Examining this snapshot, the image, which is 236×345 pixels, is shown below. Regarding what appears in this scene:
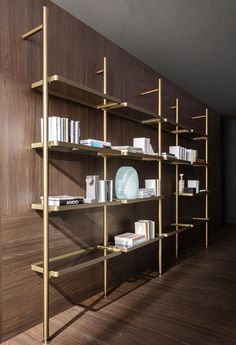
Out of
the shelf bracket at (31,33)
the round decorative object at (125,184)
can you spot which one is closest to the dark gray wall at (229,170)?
the round decorative object at (125,184)

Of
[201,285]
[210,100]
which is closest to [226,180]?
[210,100]

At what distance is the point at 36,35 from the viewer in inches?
86.2

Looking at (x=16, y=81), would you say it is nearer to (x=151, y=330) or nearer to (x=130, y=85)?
(x=130, y=85)

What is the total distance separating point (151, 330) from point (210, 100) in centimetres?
472

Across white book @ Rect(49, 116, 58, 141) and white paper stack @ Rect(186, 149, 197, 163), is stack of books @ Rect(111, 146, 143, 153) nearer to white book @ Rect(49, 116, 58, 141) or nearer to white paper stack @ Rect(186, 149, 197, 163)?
white book @ Rect(49, 116, 58, 141)

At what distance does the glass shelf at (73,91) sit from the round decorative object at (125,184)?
66 cm

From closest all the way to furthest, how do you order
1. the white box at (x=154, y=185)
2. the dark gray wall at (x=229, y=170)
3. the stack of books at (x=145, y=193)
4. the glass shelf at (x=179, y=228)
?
the stack of books at (x=145, y=193), the white box at (x=154, y=185), the glass shelf at (x=179, y=228), the dark gray wall at (x=229, y=170)

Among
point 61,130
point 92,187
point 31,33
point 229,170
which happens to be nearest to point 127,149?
point 92,187

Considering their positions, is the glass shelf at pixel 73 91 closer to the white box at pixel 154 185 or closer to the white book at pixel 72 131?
the white book at pixel 72 131

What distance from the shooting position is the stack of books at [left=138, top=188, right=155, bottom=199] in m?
2.94

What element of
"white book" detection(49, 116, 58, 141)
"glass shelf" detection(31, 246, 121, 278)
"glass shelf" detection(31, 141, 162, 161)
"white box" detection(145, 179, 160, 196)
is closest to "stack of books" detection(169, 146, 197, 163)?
"white box" detection(145, 179, 160, 196)

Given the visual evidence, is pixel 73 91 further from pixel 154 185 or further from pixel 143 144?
pixel 154 185

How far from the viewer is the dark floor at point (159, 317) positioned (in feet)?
6.52

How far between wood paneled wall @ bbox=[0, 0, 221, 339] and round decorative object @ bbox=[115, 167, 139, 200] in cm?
17
